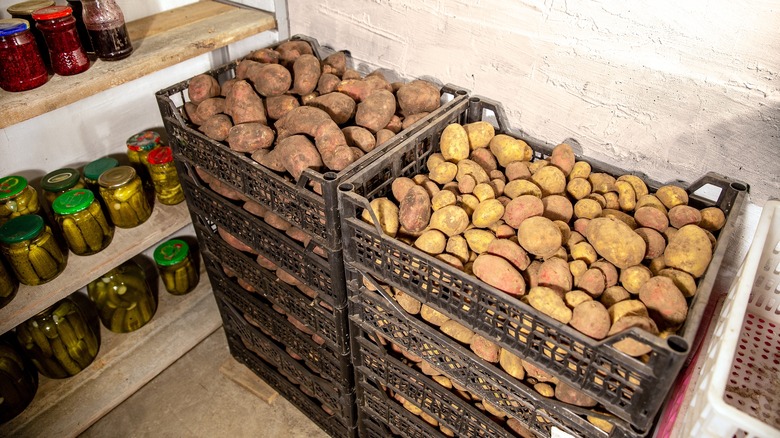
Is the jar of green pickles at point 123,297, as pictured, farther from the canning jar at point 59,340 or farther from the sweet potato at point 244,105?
the sweet potato at point 244,105

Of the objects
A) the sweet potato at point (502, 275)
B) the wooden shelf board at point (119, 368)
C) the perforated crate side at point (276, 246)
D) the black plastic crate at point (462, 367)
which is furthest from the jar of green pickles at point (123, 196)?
the sweet potato at point (502, 275)

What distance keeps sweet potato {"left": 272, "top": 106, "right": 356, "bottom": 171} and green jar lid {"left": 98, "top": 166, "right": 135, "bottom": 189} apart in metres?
0.66

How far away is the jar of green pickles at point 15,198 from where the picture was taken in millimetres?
1511

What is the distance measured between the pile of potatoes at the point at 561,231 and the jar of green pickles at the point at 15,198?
115 cm

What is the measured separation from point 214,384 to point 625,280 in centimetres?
159

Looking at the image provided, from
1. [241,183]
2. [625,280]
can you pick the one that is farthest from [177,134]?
[625,280]

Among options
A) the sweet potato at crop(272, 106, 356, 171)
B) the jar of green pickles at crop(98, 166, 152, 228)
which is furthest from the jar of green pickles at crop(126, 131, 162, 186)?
the sweet potato at crop(272, 106, 356, 171)

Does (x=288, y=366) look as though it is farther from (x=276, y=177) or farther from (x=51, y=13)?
(x=51, y=13)

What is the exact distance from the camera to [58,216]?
1557mm

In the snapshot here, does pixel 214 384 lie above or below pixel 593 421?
below

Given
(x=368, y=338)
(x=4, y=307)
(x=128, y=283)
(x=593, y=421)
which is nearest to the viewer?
(x=593, y=421)

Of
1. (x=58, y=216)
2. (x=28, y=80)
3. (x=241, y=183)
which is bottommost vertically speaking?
(x=58, y=216)

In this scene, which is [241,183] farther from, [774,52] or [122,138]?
[774,52]

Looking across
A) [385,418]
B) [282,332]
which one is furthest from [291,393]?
[385,418]
